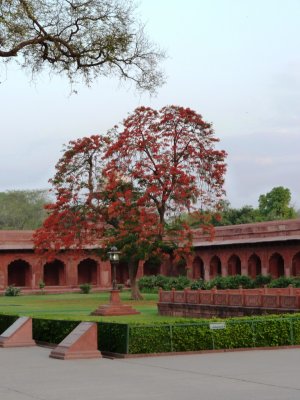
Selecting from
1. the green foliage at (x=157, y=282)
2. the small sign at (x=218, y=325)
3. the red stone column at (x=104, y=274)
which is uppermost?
the red stone column at (x=104, y=274)

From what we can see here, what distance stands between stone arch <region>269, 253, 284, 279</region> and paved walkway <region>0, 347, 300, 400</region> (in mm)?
32112

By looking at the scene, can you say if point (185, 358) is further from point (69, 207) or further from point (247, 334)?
point (69, 207)

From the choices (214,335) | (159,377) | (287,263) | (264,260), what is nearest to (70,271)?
(264,260)

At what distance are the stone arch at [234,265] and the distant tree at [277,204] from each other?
18.5 meters

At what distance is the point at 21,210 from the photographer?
8238 centimetres

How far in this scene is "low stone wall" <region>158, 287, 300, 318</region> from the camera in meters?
24.0

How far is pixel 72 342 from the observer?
1572 centimetres

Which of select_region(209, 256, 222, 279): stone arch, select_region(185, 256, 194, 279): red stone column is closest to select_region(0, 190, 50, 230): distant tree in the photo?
select_region(185, 256, 194, 279): red stone column

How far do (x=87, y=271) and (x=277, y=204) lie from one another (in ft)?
70.4

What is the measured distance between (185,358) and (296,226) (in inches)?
1225

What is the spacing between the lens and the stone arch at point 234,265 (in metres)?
52.5

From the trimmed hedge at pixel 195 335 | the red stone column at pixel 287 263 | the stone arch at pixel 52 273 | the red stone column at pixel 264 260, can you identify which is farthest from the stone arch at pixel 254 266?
the trimmed hedge at pixel 195 335

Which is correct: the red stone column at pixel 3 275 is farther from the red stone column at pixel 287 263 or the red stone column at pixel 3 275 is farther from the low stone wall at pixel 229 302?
the low stone wall at pixel 229 302

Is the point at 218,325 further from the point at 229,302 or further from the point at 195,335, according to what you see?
the point at 229,302
